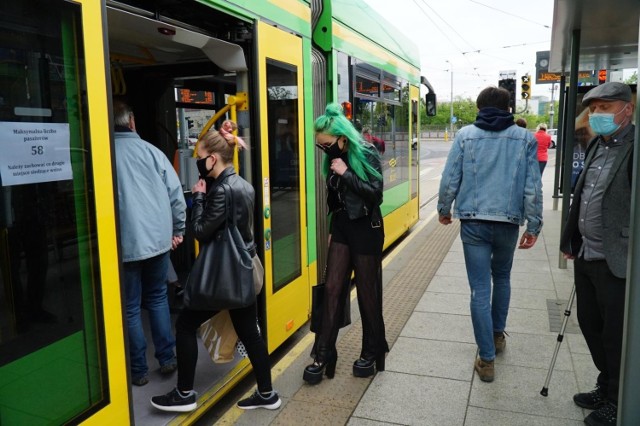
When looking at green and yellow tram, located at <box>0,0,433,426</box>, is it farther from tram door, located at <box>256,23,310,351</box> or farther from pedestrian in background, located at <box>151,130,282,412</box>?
pedestrian in background, located at <box>151,130,282,412</box>

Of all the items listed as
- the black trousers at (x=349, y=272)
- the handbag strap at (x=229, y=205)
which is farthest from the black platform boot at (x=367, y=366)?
the handbag strap at (x=229, y=205)

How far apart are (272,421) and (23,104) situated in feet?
7.48

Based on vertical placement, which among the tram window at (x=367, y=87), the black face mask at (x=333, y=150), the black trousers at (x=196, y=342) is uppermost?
the tram window at (x=367, y=87)

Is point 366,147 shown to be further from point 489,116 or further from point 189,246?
point 189,246

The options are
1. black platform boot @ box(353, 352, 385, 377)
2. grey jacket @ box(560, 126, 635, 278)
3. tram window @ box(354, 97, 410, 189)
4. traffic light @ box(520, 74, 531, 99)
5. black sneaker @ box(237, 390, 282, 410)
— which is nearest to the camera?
grey jacket @ box(560, 126, 635, 278)

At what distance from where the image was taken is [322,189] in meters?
5.09

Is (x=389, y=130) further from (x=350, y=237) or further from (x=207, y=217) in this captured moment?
(x=207, y=217)

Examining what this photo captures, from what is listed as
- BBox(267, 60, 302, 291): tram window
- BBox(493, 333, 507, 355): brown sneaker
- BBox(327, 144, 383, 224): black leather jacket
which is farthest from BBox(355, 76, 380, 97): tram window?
BBox(493, 333, 507, 355): brown sneaker

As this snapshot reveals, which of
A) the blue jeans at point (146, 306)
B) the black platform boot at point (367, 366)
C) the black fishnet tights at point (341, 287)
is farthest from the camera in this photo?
the black platform boot at point (367, 366)

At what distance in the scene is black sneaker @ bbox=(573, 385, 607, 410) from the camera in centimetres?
340

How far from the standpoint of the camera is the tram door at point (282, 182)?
3770mm

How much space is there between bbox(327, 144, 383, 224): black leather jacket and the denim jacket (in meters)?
0.64

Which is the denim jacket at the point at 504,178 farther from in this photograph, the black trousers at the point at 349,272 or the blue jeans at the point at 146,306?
the blue jeans at the point at 146,306

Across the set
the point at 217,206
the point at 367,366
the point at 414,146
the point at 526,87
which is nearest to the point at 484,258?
the point at 367,366
